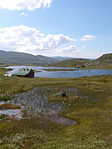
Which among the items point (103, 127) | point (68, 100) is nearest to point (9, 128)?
point (103, 127)

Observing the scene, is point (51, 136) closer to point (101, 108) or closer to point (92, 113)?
point (92, 113)

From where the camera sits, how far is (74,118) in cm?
2823

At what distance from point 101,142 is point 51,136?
7497 millimetres

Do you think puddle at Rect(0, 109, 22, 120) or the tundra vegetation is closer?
the tundra vegetation

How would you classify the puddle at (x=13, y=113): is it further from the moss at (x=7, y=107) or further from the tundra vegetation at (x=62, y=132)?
the moss at (x=7, y=107)

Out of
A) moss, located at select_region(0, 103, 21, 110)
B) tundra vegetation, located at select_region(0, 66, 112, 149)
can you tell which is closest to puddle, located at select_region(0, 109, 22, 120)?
tundra vegetation, located at select_region(0, 66, 112, 149)

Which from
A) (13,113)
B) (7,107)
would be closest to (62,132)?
(13,113)

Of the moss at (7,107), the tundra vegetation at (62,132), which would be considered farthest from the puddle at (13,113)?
the moss at (7,107)

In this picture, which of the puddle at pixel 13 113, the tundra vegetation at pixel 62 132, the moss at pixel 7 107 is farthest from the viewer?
the moss at pixel 7 107

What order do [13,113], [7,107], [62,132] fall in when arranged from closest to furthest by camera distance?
[62,132] < [13,113] < [7,107]

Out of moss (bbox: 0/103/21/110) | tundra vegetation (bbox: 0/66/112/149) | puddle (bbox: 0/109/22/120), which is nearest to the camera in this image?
tundra vegetation (bbox: 0/66/112/149)

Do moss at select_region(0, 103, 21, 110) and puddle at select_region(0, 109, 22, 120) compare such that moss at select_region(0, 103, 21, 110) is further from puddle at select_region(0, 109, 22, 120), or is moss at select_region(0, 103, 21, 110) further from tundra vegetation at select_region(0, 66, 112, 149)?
tundra vegetation at select_region(0, 66, 112, 149)

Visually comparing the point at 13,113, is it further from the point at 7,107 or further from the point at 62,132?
the point at 62,132

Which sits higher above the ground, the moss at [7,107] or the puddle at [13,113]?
the moss at [7,107]
